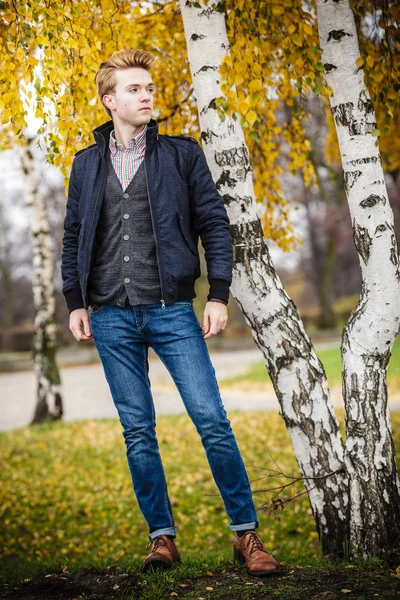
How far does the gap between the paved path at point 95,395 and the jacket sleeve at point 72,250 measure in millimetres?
6376

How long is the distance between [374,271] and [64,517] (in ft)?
11.7

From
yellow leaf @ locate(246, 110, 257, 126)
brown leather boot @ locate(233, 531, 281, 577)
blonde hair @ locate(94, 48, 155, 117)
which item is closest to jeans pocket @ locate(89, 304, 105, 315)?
blonde hair @ locate(94, 48, 155, 117)

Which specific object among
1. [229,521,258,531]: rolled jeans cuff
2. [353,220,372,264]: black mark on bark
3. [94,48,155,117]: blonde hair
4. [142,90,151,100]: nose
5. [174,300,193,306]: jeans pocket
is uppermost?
[94,48,155,117]: blonde hair

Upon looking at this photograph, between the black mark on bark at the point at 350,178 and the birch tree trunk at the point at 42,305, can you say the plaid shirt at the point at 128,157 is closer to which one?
the black mark on bark at the point at 350,178

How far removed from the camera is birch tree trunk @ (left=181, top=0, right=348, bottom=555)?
2.90 meters

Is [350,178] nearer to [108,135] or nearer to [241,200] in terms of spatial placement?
[241,200]

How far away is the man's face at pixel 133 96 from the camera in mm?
2754

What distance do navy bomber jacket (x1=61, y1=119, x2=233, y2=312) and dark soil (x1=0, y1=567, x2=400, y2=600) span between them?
126 cm

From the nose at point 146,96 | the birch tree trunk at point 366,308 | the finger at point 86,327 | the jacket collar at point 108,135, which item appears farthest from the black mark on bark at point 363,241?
the finger at point 86,327

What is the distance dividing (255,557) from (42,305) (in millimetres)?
6802

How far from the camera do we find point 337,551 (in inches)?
116

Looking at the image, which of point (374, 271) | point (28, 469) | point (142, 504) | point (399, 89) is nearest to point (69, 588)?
point (142, 504)

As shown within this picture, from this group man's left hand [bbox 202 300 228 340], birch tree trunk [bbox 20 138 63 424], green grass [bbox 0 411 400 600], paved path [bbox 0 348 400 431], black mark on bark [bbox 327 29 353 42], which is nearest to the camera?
man's left hand [bbox 202 300 228 340]

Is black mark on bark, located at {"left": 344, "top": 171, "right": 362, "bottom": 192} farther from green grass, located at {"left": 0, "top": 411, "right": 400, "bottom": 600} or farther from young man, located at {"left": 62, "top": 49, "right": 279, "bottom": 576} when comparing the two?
green grass, located at {"left": 0, "top": 411, "right": 400, "bottom": 600}
